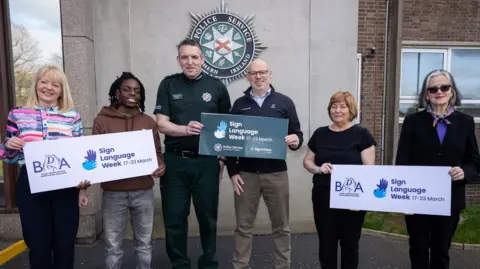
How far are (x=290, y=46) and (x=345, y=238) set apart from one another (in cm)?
279

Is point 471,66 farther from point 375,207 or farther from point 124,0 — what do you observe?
point 124,0

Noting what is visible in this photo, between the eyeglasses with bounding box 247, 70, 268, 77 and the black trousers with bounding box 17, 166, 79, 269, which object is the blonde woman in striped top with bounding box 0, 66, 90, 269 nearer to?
the black trousers with bounding box 17, 166, 79, 269

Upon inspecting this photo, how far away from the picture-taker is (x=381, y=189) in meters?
2.77

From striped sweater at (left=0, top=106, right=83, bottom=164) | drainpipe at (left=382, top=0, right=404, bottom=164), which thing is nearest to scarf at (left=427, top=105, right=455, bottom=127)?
striped sweater at (left=0, top=106, right=83, bottom=164)

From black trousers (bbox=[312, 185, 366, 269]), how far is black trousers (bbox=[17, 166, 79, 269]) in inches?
78.7

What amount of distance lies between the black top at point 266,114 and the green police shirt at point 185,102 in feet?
0.96

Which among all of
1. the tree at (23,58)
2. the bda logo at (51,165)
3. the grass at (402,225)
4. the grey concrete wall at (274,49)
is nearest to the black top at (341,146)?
the grey concrete wall at (274,49)

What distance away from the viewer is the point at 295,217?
4875mm

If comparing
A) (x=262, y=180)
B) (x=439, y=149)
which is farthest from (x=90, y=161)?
(x=439, y=149)

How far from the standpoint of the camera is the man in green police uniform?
3100mm

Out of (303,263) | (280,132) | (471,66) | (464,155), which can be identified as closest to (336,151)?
(280,132)

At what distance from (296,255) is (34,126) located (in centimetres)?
315

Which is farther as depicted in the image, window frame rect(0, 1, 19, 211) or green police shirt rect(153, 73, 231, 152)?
window frame rect(0, 1, 19, 211)

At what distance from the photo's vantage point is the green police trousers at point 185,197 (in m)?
3.13
